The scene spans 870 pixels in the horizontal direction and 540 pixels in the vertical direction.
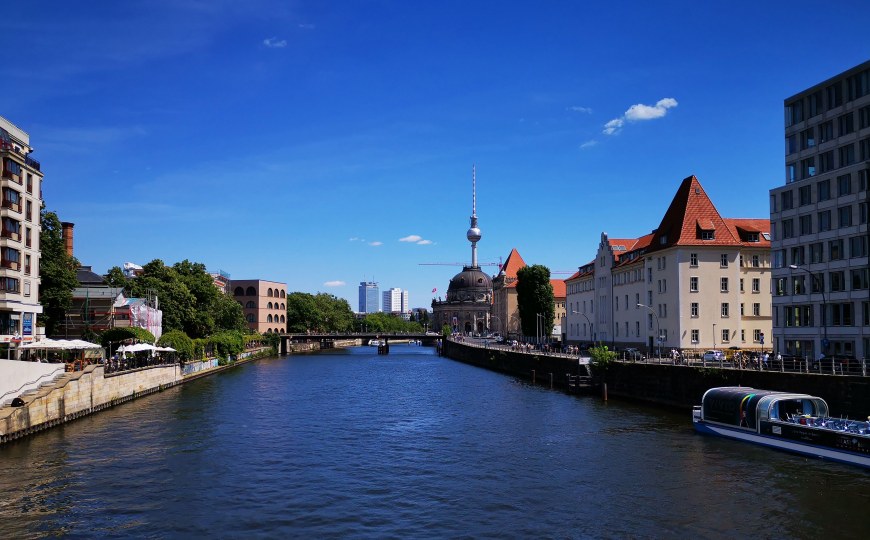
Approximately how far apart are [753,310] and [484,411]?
137ft

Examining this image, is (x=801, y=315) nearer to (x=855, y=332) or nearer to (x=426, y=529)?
(x=855, y=332)

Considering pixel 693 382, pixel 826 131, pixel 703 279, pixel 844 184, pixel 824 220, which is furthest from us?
pixel 703 279

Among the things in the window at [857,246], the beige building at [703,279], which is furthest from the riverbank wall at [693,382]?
the window at [857,246]

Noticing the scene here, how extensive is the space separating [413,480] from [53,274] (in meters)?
54.3

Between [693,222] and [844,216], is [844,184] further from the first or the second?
[693,222]

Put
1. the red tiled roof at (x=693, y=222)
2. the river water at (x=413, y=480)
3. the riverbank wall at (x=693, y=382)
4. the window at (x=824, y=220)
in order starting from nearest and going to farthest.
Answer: the river water at (x=413, y=480), the riverbank wall at (x=693, y=382), the window at (x=824, y=220), the red tiled roof at (x=693, y=222)

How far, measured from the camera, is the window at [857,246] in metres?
59.1

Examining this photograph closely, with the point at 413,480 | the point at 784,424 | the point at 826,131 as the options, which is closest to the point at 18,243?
the point at 413,480

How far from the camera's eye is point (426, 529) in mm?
26812

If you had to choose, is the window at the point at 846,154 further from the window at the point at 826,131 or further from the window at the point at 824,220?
the window at the point at 824,220

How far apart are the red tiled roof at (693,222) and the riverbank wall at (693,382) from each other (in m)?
20.3

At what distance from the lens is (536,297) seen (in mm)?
127500

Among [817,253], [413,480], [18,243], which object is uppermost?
[18,243]

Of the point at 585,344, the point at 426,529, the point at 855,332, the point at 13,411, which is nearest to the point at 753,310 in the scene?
the point at 855,332
